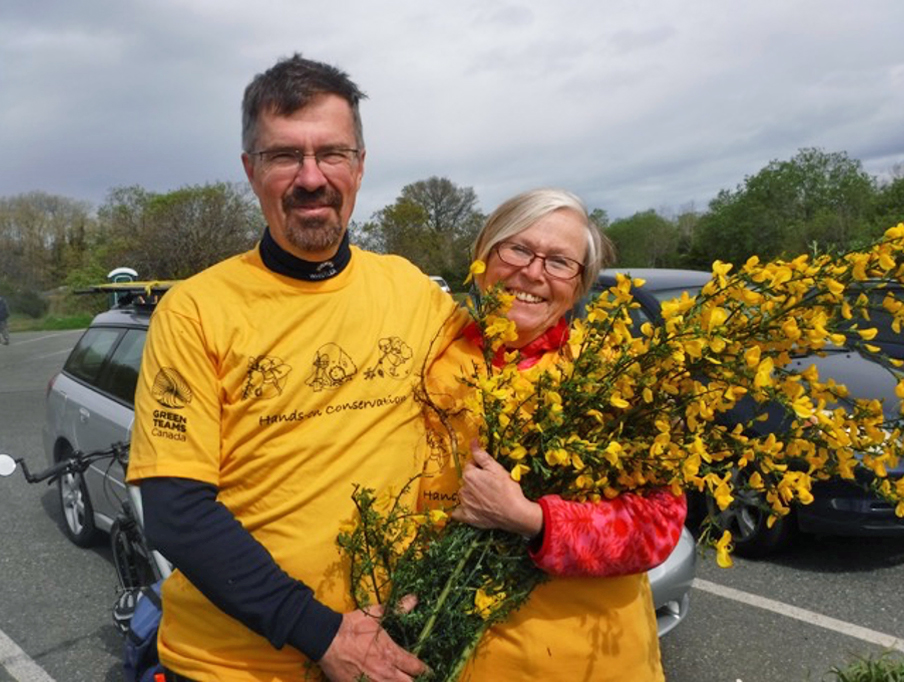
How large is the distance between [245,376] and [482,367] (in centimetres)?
49

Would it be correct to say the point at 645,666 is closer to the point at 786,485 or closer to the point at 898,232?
the point at 786,485

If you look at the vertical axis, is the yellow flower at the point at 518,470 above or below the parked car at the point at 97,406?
above

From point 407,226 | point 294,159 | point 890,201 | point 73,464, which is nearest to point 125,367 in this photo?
point 73,464

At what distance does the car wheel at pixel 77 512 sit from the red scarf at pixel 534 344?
397 centimetres

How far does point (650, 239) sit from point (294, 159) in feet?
188

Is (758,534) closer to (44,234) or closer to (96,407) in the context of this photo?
(96,407)

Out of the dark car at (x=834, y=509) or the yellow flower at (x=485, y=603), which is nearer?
the yellow flower at (x=485, y=603)

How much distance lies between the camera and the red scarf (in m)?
1.70

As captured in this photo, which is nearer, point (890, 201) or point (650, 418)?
point (650, 418)

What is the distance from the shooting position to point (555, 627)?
5.13 ft

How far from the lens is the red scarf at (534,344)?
1702 mm

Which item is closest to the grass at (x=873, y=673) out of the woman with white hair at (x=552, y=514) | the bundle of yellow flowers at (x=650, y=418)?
the woman with white hair at (x=552, y=514)

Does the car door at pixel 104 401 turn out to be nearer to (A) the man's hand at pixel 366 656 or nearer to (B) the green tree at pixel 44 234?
(A) the man's hand at pixel 366 656

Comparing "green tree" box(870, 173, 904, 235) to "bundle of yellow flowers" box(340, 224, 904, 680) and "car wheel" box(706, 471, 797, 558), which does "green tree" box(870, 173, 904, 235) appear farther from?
"bundle of yellow flowers" box(340, 224, 904, 680)
